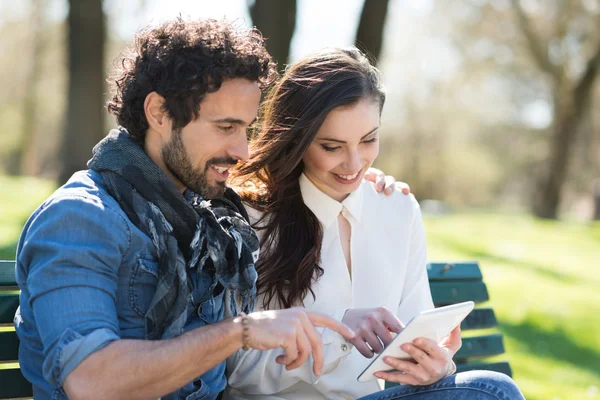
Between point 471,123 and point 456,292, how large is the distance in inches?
898

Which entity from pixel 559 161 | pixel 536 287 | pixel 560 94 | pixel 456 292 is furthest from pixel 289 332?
pixel 560 94

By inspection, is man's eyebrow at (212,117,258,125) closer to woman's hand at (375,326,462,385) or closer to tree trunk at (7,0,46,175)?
woman's hand at (375,326,462,385)

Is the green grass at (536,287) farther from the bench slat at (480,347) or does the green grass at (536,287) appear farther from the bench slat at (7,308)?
the bench slat at (7,308)

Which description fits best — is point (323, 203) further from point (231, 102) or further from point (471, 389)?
point (471, 389)

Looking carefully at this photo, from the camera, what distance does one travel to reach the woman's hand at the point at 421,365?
2.42 m

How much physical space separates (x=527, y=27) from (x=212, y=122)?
53.7ft

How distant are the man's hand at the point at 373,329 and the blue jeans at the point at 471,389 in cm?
19

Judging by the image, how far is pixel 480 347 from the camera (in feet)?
12.5

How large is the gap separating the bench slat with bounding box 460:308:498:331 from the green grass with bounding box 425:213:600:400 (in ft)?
4.55

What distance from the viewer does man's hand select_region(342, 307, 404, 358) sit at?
2545mm

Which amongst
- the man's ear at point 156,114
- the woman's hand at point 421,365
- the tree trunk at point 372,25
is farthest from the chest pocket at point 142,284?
the tree trunk at point 372,25

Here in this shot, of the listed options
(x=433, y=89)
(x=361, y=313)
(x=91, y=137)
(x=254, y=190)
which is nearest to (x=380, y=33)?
(x=91, y=137)

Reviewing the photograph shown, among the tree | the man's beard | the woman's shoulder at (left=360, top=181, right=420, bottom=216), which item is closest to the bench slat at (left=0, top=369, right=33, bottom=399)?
the man's beard

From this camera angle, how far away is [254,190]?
3.22 m
